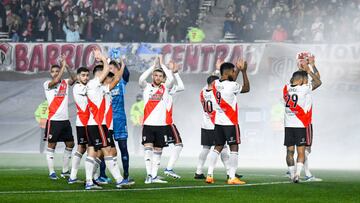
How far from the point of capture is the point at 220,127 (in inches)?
870

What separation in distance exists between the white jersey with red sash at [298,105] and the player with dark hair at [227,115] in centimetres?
120

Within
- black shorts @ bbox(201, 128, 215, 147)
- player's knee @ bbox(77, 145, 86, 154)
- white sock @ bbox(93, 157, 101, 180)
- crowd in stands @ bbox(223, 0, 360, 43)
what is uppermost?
crowd in stands @ bbox(223, 0, 360, 43)

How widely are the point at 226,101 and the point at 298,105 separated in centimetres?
157

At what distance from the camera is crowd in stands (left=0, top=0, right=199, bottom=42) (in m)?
40.9

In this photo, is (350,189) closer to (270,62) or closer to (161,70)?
(161,70)

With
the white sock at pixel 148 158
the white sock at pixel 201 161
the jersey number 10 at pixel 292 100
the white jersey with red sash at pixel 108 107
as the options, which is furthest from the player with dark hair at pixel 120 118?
the jersey number 10 at pixel 292 100

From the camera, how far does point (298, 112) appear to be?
73.9 feet

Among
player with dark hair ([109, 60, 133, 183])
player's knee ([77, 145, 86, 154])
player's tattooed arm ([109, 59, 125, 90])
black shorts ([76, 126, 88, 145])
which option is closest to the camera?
player's tattooed arm ([109, 59, 125, 90])

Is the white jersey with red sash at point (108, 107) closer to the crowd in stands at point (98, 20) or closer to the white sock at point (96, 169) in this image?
the white sock at point (96, 169)

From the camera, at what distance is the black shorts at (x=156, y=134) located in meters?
22.4

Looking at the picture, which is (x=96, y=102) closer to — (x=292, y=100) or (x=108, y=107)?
(x=108, y=107)

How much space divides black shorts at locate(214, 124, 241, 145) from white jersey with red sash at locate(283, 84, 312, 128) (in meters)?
1.28

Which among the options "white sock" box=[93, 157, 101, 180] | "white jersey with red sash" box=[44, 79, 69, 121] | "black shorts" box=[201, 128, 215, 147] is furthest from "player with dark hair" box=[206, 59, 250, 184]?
"white jersey with red sash" box=[44, 79, 69, 121]

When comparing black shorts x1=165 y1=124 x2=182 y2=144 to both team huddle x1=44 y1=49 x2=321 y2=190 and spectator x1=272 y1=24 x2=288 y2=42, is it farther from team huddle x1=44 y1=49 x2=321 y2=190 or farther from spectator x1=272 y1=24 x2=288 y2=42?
spectator x1=272 y1=24 x2=288 y2=42
